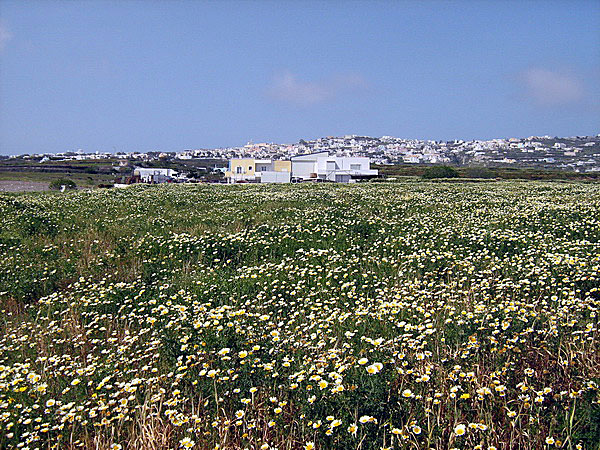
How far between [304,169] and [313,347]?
111 metres

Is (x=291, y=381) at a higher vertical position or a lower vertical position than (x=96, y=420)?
higher

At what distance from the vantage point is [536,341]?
4758 mm

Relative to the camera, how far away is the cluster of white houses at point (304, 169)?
101 meters

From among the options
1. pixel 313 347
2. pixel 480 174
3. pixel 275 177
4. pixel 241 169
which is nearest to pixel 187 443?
pixel 313 347

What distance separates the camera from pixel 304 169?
11544 centimetres

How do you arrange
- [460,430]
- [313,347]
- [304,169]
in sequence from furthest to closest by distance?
[304,169] → [313,347] → [460,430]

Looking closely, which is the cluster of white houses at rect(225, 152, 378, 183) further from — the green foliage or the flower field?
the flower field

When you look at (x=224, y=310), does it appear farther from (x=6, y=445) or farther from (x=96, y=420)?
(x=6, y=445)

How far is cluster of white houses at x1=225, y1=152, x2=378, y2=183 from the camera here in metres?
101

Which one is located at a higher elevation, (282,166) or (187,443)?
(282,166)

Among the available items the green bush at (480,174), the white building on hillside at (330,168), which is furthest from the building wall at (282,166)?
the green bush at (480,174)

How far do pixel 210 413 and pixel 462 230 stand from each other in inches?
294

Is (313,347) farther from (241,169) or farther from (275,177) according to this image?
(241,169)

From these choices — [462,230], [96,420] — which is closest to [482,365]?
[96,420]
